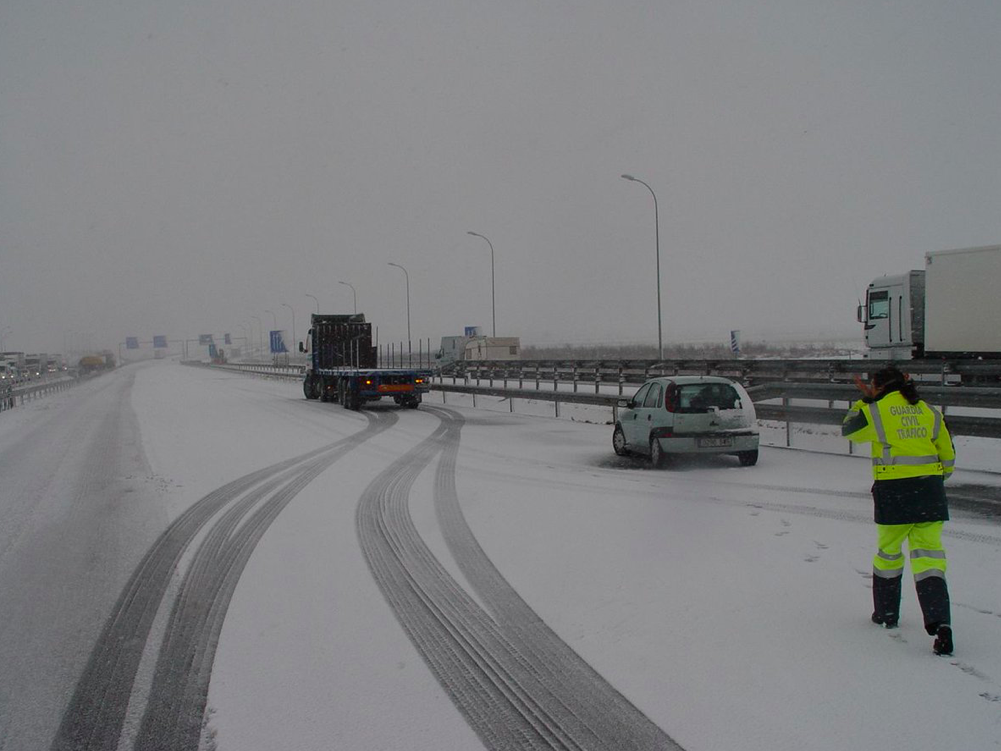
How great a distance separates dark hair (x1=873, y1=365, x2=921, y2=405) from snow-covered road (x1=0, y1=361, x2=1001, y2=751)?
4.80 feet

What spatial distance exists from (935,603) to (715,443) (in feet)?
24.7

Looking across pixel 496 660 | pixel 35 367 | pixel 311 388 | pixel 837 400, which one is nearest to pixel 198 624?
pixel 496 660

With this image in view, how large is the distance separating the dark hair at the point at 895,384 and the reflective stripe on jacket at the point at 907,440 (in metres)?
0.03

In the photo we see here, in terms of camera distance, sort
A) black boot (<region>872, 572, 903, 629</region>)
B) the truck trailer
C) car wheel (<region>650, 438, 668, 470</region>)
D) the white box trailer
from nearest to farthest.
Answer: black boot (<region>872, 572, 903, 629</region>)
car wheel (<region>650, 438, 668, 470</region>)
the white box trailer
the truck trailer

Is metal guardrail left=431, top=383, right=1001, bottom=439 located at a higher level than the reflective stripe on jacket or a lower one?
lower

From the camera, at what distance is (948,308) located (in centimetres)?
2178

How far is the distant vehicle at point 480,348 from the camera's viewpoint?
51062mm

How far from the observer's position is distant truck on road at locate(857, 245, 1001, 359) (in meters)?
21.0

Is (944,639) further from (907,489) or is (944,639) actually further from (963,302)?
(963,302)

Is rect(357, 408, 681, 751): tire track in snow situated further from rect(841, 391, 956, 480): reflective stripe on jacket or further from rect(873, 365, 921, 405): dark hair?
rect(873, 365, 921, 405): dark hair

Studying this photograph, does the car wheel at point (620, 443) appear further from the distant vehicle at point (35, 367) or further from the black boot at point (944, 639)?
the distant vehicle at point (35, 367)

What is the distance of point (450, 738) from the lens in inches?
151

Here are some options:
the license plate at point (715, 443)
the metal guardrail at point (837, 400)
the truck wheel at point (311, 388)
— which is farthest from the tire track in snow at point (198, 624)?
the truck wheel at point (311, 388)

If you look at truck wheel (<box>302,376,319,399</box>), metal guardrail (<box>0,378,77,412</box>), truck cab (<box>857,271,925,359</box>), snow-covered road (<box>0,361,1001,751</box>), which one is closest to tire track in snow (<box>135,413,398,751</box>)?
snow-covered road (<box>0,361,1001,751</box>)
